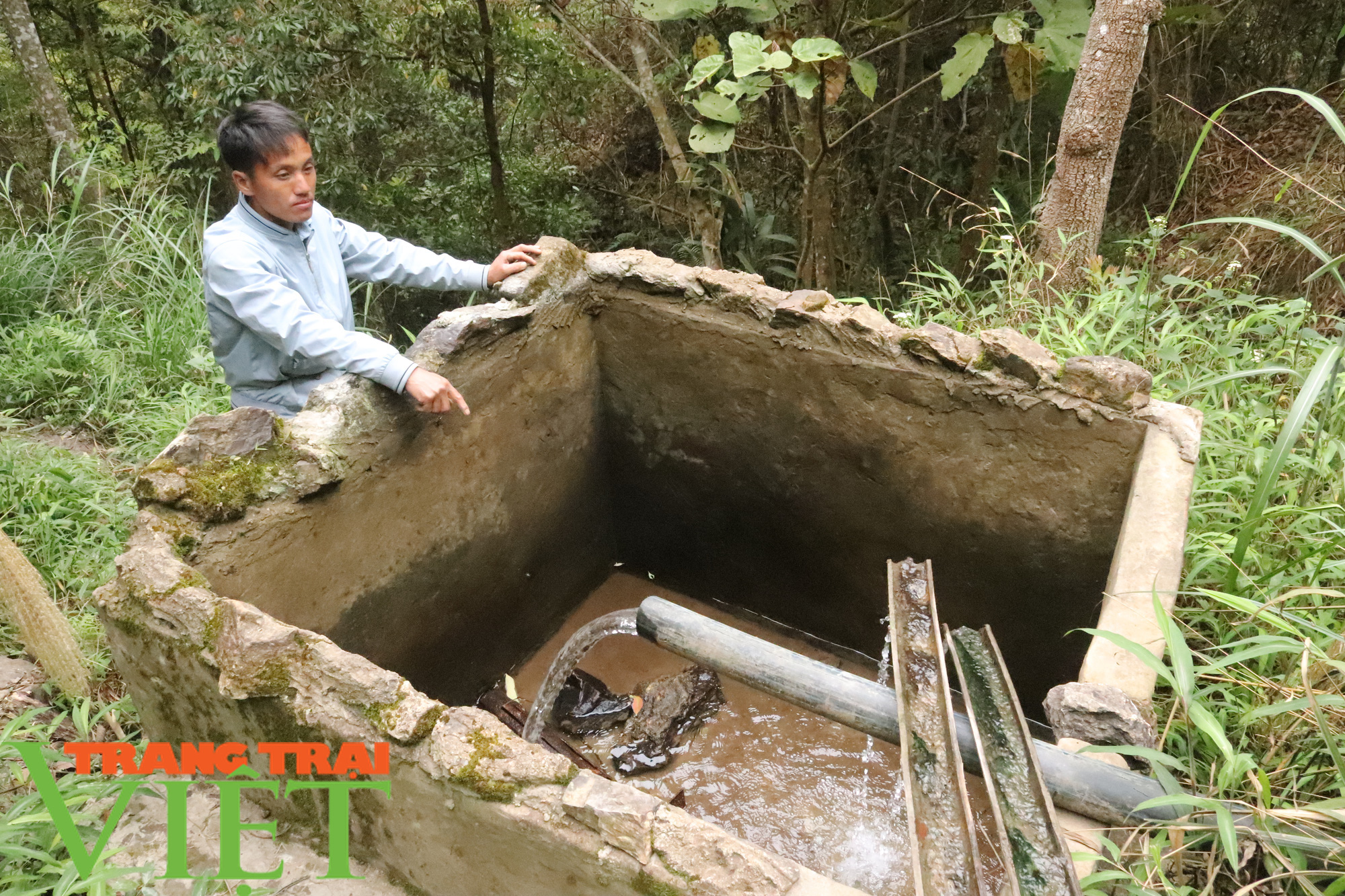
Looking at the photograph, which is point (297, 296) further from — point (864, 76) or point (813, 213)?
point (813, 213)

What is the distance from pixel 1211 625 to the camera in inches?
74.2

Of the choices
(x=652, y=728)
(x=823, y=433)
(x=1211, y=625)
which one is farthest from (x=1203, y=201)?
(x=652, y=728)

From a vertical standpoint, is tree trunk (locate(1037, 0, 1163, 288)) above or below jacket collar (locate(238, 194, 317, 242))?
above

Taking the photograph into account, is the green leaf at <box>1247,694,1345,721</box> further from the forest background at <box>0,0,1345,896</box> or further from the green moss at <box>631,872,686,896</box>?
the green moss at <box>631,872,686,896</box>

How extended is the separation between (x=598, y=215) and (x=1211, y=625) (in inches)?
225

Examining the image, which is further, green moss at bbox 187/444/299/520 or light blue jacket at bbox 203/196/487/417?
light blue jacket at bbox 203/196/487/417

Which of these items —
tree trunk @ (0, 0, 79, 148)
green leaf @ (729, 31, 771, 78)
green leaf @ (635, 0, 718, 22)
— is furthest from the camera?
tree trunk @ (0, 0, 79, 148)

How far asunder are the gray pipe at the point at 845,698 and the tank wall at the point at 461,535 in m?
0.79

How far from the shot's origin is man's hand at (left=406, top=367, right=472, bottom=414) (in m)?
1.96

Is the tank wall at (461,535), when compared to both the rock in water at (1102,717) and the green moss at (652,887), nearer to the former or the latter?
the green moss at (652,887)

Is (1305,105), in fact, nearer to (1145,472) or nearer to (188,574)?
(1145,472)

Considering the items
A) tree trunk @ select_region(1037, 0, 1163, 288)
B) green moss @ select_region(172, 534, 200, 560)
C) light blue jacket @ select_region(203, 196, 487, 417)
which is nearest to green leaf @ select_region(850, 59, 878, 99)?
tree trunk @ select_region(1037, 0, 1163, 288)

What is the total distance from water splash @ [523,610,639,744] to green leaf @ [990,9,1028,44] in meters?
2.55

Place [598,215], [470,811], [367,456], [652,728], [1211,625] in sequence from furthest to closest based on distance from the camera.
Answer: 1. [598,215]
2. [652,728]
3. [367,456]
4. [1211,625]
5. [470,811]
